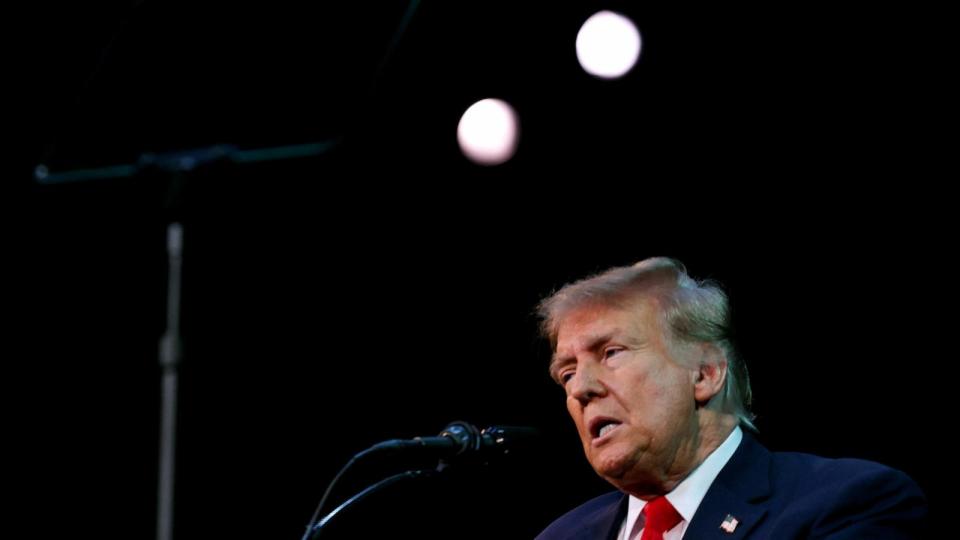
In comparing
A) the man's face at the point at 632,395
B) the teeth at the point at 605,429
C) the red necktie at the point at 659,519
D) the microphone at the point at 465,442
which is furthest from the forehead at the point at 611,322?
the microphone at the point at 465,442

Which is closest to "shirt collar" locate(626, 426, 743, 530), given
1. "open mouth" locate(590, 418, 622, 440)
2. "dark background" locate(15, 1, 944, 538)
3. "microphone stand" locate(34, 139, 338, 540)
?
"open mouth" locate(590, 418, 622, 440)

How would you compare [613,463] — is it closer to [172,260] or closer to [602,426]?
[602,426]

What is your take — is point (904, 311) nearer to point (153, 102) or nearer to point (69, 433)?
point (153, 102)

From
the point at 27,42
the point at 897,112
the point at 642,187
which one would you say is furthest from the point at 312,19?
the point at 897,112

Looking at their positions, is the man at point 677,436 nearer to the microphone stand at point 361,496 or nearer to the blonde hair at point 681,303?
the blonde hair at point 681,303

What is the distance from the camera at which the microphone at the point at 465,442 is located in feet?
9.42

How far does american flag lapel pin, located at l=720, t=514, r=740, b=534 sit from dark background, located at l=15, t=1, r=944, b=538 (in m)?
1.12

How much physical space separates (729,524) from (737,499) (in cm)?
11

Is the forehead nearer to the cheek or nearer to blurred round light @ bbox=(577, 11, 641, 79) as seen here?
the cheek

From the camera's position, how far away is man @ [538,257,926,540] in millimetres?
3061

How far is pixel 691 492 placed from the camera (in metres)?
3.42

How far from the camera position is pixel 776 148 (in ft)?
15.4

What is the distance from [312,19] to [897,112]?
7.66ft

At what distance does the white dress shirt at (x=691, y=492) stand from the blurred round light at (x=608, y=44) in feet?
5.93
